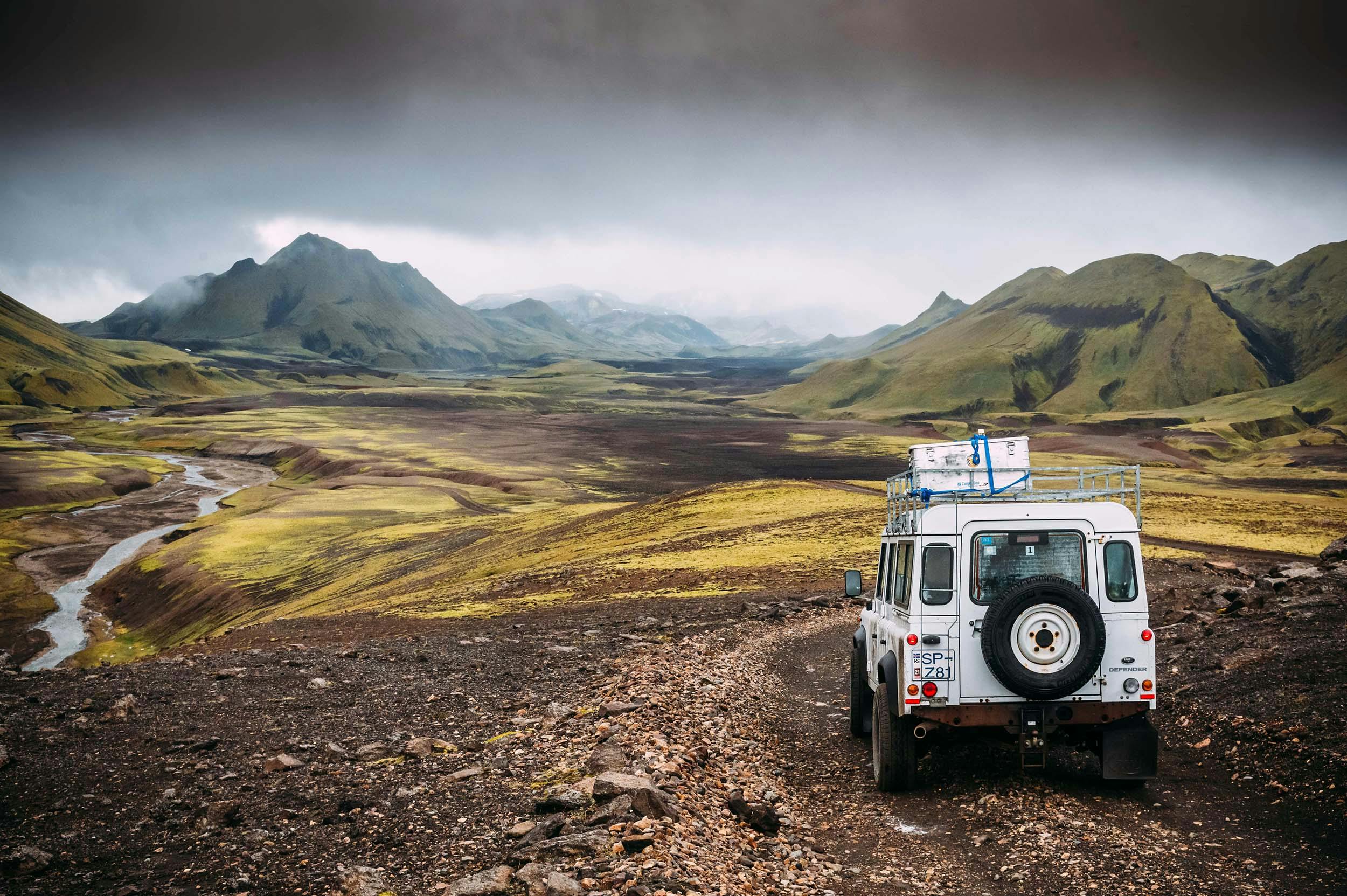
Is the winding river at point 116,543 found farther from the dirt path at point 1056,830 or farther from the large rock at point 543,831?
the dirt path at point 1056,830

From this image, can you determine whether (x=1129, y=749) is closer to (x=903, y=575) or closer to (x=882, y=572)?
(x=903, y=575)

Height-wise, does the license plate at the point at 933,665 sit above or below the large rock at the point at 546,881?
above

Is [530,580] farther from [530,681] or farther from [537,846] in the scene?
[537,846]

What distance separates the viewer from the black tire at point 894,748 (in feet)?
42.6

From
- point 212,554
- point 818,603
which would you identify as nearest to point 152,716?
point 818,603

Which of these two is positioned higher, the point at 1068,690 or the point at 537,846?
the point at 1068,690

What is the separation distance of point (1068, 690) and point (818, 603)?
76.5ft

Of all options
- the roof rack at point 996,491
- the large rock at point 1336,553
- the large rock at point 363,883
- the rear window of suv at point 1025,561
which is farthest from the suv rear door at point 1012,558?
the large rock at point 1336,553

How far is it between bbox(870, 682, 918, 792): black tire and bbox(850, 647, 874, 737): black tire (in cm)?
315

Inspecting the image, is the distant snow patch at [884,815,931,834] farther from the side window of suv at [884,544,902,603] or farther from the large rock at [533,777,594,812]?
the large rock at [533,777,594,812]

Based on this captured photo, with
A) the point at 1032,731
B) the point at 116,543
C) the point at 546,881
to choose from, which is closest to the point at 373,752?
the point at 546,881

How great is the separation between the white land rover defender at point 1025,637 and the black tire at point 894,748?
0.02 metres

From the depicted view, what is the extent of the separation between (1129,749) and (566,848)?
759 centimetres

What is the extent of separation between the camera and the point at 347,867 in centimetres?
1023
